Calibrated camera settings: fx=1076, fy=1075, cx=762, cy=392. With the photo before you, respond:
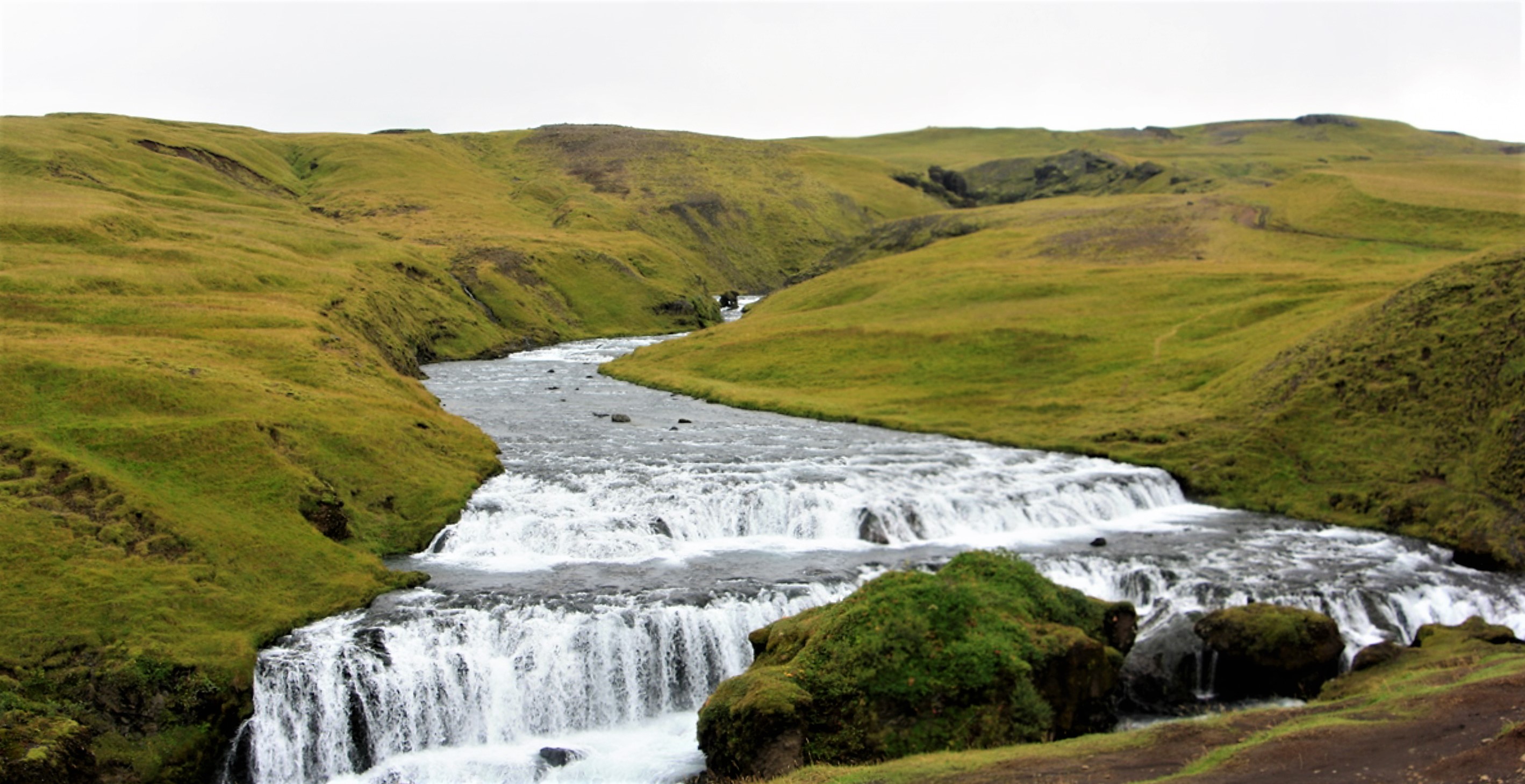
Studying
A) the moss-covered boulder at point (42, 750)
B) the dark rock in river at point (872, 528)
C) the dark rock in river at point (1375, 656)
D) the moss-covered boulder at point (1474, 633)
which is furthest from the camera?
the dark rock in river at point (872, 528)

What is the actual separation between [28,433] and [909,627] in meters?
29.0

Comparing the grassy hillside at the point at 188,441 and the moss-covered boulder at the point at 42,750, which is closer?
the moss-covered boulder at the point at 42,750

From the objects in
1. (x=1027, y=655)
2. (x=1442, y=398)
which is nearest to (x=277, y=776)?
(x=1027, y=655)

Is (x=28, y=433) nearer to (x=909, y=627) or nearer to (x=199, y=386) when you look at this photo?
(x=199, y=386)

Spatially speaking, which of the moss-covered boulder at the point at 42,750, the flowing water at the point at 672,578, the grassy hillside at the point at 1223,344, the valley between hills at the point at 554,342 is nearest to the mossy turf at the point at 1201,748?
the valley between hills at the point at 554,342

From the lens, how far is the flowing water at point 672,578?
25.9 metres

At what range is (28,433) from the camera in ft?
112

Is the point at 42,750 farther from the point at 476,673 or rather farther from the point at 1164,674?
the point at 1164,674

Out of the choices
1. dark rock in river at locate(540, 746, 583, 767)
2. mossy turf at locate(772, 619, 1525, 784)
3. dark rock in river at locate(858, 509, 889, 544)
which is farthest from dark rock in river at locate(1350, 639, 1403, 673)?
dark rock in river at locate(540, 746, 583, 767)

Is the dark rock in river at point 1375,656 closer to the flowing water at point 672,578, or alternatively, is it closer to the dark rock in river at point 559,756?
the flowing water at point 672,578

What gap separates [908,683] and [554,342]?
93.8 metres

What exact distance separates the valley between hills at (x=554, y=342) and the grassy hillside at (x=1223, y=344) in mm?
270

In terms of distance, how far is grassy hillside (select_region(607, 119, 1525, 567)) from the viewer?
44.7 m

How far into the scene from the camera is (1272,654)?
91.9 feet
